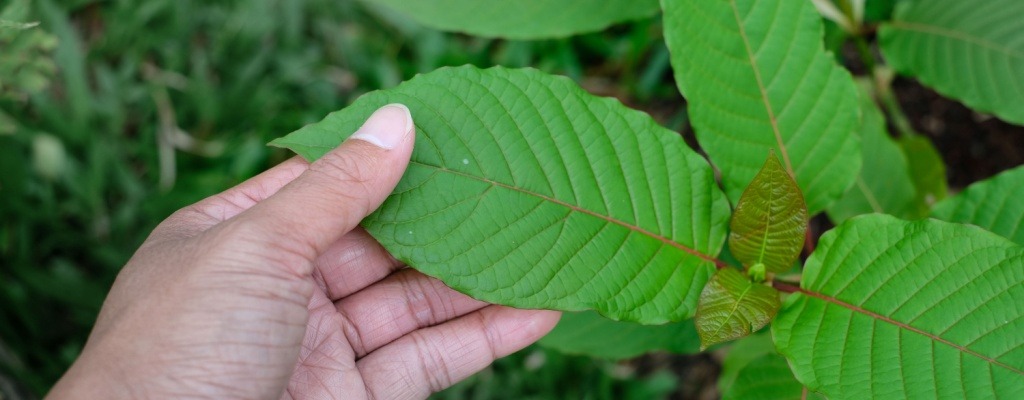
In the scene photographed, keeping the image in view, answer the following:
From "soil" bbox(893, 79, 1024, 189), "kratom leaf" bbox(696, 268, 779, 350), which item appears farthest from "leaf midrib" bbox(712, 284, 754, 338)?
"soil" bbox(893, 79, 1024, 189)

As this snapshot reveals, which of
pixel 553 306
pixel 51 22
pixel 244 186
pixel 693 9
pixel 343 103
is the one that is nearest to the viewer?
pixel 553 306

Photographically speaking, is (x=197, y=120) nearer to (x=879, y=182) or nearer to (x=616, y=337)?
(x=616, y=337)

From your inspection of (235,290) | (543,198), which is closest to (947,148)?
(543,198)

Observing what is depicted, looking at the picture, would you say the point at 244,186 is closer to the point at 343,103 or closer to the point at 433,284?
the point at 433,284

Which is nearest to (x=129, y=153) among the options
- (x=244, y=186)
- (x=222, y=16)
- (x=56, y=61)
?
(x=56, y=61)

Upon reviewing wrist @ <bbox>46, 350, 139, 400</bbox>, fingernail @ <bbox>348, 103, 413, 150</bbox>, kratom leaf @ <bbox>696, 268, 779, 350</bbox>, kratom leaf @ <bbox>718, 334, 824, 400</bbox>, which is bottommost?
kratom leaf @ <bbox>718, 334, 824, 400</bbox>

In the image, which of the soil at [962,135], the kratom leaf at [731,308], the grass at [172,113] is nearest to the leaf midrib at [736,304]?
the kratom leaf at [731,308]

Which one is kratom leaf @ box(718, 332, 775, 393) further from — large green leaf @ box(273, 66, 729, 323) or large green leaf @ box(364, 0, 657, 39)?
large green leaf @ box(364, 0, 657, 39)
